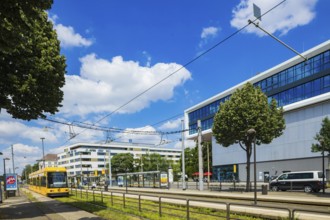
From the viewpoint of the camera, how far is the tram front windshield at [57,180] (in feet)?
123

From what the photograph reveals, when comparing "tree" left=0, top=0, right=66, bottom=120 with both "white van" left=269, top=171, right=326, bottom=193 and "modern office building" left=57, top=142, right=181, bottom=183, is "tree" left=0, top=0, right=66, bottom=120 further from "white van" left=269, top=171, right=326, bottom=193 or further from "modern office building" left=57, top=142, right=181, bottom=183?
"modern office building" left=57, top=142, right=181, bottom=183

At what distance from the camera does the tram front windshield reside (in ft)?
123

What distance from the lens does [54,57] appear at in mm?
18281

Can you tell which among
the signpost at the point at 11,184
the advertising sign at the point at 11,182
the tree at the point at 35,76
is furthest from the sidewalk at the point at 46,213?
the advertising sign at the point at 11,182

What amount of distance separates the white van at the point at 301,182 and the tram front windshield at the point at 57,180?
22111mm

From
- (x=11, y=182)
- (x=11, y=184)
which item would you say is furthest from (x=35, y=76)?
(x=11, y=182)

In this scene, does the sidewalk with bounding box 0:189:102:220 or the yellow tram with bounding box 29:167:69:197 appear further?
the yellow tram with bounding box 29:167:69:197

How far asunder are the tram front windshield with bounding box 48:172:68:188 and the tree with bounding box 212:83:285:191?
685 inches

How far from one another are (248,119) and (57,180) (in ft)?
69.5

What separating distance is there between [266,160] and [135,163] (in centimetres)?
6742

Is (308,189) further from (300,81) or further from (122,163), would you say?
(122,163)

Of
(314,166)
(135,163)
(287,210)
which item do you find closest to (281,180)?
(314,166)

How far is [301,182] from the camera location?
32.8m

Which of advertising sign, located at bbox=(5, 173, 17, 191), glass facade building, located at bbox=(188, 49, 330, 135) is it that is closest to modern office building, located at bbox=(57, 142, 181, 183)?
glass facade building, located at bbox=(188, 49, 330, 135)
